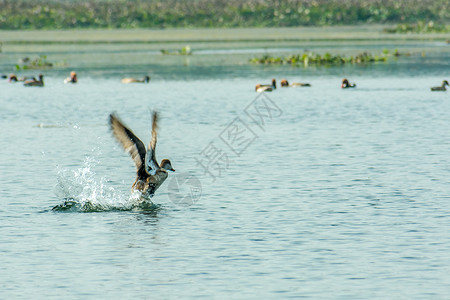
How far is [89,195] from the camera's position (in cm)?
2133

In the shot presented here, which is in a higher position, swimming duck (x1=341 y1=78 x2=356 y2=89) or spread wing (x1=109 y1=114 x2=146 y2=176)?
spread wing (x1=109 y1=114 x2=146 y2=176)

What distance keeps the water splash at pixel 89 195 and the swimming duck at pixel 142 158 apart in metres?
0.32

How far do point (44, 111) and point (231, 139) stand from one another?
45.4 ft

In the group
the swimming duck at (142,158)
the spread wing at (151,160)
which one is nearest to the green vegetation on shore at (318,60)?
the swimming duck at (142,158)

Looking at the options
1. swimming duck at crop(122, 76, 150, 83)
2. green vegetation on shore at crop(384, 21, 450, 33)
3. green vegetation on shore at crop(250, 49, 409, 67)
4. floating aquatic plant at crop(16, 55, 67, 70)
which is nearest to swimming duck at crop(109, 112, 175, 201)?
swimming duck at crop(122, 76, 150, 83)

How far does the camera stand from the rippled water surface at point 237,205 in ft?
47.4

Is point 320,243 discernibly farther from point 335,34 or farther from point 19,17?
point 19,17

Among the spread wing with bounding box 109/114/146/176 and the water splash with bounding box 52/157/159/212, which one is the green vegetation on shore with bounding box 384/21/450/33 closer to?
the water splash with bounding box 52/157/159/212

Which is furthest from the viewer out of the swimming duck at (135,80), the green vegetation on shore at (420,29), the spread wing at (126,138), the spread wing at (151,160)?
the green vegetation on shore at (420,29)

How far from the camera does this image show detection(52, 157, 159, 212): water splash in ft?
65.8

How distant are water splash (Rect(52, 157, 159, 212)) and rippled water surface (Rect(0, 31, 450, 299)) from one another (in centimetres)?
5

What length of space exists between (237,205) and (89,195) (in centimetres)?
338

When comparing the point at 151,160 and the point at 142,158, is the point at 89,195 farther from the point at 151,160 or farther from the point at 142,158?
the point at 142,158

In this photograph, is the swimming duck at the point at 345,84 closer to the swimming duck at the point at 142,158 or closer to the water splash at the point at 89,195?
the water splash at the point at 89,195
